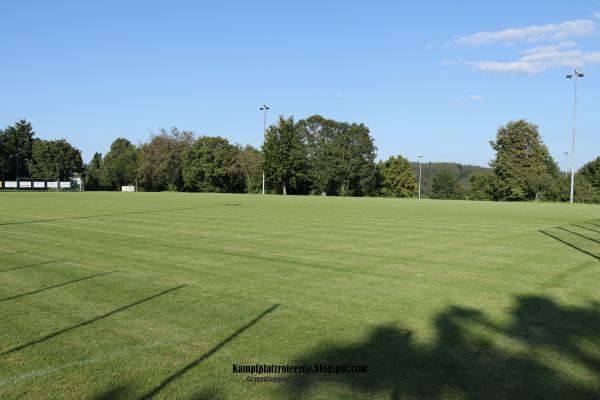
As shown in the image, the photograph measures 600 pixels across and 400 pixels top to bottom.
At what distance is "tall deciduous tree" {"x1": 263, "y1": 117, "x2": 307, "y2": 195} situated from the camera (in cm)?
8750

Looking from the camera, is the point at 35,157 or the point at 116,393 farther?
the point at 35,157

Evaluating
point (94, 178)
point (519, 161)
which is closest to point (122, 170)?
point (94, 178)

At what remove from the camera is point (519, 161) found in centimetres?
7925

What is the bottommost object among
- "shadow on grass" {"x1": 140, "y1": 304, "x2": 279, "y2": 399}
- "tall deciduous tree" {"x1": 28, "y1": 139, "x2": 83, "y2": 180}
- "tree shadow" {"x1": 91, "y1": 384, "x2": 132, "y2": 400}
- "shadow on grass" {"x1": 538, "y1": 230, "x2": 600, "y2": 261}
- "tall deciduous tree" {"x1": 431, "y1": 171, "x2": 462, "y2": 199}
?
"tree shadow" {"x1": 91, "y1": 384, "x2": 132, "y2": 400}

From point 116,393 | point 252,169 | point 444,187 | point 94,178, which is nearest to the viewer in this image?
point 116,393

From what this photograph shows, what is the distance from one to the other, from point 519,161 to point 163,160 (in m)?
70.8

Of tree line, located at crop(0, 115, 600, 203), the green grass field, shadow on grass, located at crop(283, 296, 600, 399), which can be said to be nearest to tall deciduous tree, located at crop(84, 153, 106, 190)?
tree line, located at crop(0, 115, 600, 203)

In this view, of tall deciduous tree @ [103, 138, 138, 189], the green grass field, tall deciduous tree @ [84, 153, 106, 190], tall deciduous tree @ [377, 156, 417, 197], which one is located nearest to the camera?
the green grass field

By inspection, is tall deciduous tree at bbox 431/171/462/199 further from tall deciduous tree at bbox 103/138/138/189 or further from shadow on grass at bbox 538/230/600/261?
shadow on grass at bbox 538/230/600/261

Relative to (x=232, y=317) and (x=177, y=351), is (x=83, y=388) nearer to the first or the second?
(x=177, y=351)

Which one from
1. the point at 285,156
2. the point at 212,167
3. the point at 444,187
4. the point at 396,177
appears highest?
the point at 285,156

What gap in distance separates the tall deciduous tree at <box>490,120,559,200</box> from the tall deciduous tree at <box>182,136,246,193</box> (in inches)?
1984

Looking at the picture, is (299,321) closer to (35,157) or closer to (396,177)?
(396,177)

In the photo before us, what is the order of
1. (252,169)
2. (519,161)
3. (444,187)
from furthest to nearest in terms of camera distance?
(444,187) < (252,169) < (519,161)
